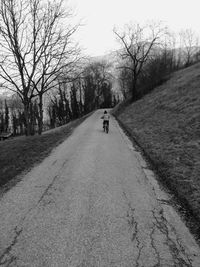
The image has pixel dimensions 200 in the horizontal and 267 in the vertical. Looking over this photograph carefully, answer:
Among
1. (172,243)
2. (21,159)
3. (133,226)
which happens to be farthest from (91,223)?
(21,159)

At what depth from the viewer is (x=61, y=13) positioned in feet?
61.6

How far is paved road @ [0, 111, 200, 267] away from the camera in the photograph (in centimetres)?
407

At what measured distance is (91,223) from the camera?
5.13 metres

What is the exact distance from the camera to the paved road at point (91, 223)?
4074 mm

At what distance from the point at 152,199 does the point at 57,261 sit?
341cm

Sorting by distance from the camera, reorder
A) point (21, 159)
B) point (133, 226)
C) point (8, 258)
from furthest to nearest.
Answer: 1. point (21, 159)
2. point (133, 226)
3. point (8, 258)

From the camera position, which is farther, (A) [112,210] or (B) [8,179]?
(B) [8,179]

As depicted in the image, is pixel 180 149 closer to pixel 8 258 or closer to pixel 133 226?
pixel 133 226

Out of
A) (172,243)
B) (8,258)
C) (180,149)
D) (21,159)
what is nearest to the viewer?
(8,258)

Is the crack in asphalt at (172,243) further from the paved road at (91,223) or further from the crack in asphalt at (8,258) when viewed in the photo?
the crack in asphalt at (8,258)

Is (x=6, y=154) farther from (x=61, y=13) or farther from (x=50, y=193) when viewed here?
(x=61, y=13)

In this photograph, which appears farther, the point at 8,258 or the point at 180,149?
the point at 180,149

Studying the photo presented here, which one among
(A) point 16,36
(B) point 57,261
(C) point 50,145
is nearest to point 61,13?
(A) point 16,36

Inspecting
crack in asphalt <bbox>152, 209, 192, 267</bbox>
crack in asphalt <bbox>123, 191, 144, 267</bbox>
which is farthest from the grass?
crack in asphalt <bbox>152, 209, 192, 267</bbox>
